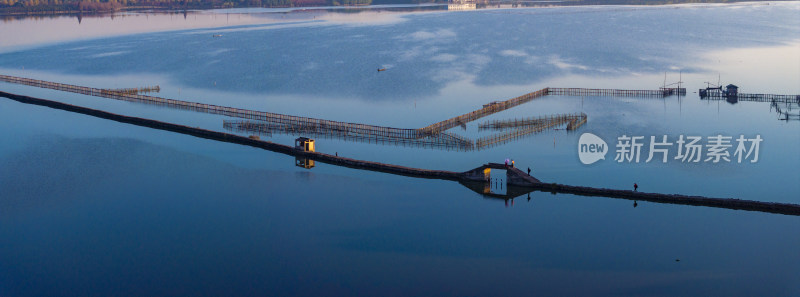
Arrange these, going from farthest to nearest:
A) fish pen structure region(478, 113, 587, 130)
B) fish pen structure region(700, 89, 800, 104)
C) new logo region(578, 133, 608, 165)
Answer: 1. fish pen structure region(700, 89, 800, 104)
2. fish pen structure region(478, 113, 587, 130)
3. new logo region(578, 133, 608, 165)

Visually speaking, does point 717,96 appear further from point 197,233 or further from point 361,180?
point 197,233

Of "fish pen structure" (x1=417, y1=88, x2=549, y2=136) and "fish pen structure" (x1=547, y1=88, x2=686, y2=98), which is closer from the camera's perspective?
"fish pen structure" (x1=417, y1=88, x2=549, y2=136)

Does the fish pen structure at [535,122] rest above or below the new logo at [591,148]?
above

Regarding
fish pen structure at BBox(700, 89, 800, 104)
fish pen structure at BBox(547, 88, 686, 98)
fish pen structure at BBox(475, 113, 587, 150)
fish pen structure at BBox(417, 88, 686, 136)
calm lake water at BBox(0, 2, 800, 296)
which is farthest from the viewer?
fish pen structure at BBox(547, 88, 686, 98)

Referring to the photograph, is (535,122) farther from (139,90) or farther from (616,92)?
(139,90)

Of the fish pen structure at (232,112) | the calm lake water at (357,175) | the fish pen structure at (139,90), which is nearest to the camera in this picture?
the calm lake water at (357,175)

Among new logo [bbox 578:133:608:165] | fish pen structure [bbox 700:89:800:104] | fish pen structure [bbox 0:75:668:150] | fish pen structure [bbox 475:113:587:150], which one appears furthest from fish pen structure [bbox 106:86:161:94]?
fish pen structure [bbox 700:89:800:104]

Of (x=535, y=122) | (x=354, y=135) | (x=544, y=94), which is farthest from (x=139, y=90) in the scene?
(x=535, y=122)

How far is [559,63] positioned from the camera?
74625 mm

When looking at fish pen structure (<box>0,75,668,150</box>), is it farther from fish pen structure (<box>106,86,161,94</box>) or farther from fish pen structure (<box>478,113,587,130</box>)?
fish pen structure (<box>106,86,161,94</box>)

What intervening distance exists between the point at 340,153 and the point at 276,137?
5.87 meters

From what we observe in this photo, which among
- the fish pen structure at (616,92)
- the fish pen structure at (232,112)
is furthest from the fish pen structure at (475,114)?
the fish pen structure at (616,92)

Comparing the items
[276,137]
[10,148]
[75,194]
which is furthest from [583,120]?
[10,148]

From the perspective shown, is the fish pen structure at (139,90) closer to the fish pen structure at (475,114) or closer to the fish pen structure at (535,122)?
the fish pen structure at (475,114)
